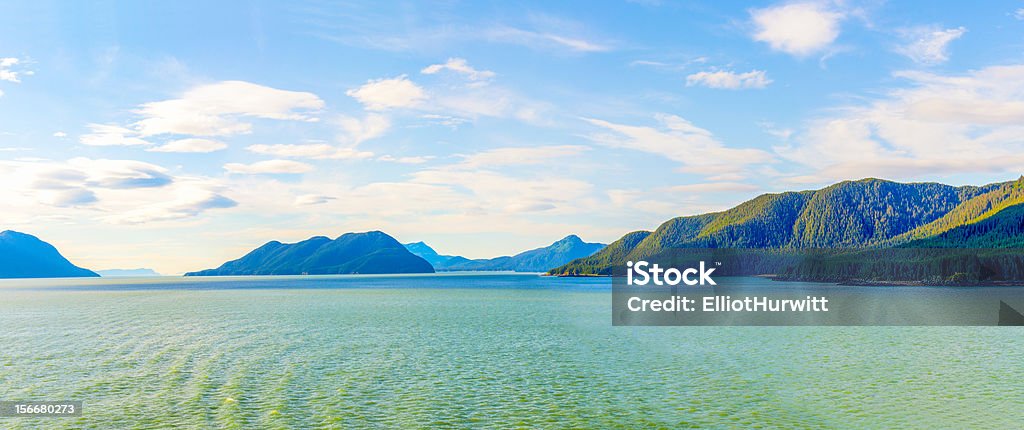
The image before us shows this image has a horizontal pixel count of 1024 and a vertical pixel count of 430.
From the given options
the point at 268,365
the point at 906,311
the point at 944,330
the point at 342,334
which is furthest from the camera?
the point at 906,311

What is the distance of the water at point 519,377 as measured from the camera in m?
37.9

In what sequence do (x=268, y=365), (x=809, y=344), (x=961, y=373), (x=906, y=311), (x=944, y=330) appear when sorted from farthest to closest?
1. (x=906, y=311)
2. (x=944, y=330)
3. (x=809, y=344)
4. (x=268, y=365)
5. (x=961, y=373)

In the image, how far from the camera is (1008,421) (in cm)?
3753

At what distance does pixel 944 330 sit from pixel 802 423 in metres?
69.7

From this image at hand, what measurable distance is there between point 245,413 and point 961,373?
5265 centimetres

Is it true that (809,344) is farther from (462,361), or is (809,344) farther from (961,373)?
(462,361)

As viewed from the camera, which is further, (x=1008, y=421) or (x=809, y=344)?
(x=809, y=344)

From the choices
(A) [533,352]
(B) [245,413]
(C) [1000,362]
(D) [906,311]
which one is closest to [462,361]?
(A) [533,352]

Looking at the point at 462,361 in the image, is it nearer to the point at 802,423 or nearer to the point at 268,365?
the point at 268,365

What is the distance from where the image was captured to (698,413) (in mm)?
38594

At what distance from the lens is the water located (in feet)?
124

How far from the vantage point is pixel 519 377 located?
2013 inches

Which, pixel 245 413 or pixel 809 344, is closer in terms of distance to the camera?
pixel 245 413

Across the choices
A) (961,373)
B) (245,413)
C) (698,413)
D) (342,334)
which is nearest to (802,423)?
(698,413)
